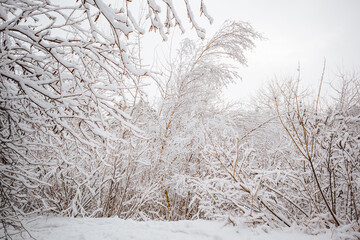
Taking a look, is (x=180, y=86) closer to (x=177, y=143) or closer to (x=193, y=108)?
(x=193, y=108)

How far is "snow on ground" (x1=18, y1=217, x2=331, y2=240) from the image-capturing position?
2.07m

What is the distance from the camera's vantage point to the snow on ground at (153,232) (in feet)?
6.79

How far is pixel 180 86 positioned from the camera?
5117 mm

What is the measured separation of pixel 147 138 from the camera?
153 centimetres

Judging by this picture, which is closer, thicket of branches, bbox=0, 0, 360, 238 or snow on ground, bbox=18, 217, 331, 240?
thicket of branches, bbox=0, 0, 360, 238

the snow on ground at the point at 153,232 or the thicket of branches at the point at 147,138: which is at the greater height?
the thicket of branches at the point at 147,138

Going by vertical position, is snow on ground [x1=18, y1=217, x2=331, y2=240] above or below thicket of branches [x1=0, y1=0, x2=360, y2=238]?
below

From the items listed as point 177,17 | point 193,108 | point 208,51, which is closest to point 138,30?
point 177,17

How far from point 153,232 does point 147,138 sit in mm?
1414

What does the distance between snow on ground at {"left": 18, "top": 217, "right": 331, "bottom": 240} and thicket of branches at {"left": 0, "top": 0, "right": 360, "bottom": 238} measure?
0.19m

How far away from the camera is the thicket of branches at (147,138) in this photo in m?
A: 1.53

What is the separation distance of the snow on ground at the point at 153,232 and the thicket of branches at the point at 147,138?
19 centimetres

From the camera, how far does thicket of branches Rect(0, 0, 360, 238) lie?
1526 mm

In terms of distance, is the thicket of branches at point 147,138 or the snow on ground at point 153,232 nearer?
the thicket of branches at point 147,138
